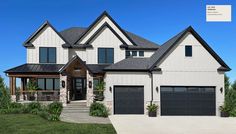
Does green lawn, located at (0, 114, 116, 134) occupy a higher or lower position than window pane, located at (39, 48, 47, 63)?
lower

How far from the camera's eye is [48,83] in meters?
31.3

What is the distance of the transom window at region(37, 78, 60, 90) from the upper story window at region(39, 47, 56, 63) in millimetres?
2192

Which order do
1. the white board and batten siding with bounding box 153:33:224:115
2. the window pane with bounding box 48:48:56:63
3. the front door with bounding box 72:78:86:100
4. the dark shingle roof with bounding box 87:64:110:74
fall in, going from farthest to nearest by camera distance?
the window pane with bounding box 48:48:56:63
the front door with bounding box 72:78:86:100
the dark shingle roof with bounding box 87:64:110:74
the white board and batten siding with bounding box 153:33:224:115

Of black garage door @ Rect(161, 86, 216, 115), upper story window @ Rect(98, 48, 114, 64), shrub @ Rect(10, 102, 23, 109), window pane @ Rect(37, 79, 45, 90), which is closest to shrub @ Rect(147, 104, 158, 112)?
black garage door @ Rect(161, 86, 216, 115)

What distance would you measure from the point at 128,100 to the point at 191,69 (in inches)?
262

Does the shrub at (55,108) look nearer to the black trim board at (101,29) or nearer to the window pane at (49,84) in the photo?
the window pane at (49,84)

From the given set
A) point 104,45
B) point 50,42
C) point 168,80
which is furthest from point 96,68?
point 168,80

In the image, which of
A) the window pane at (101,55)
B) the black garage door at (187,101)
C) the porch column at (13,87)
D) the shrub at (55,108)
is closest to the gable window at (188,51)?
the black garage door at (187,101)

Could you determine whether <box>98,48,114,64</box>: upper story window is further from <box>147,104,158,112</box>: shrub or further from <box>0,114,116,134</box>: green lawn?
<box>0,114,116,134</box>: green lawn

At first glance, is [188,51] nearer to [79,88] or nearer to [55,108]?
[79,88]

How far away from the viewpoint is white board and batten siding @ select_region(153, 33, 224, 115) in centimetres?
2550

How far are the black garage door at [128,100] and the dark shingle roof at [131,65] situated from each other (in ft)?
6.01

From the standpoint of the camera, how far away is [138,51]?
33.3 m

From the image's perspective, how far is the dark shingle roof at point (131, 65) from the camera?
26.1m
